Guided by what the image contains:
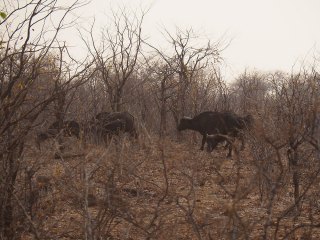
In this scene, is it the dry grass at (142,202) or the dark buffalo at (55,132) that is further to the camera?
the dark buffalo at (55,132)

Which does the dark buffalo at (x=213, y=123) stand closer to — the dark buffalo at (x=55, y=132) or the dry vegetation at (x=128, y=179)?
the dry vegetation at (x=128, y=179)

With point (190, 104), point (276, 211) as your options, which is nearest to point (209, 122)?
point (190, 104)

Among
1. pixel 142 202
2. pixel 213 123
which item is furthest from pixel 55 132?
pixel 213 123

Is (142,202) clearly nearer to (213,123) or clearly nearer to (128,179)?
(128,179)

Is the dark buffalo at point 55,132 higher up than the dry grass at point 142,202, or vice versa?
the dark buffalo at point 55,132

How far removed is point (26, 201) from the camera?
6137 millimetres

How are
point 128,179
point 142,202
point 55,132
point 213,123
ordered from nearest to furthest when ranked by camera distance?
point 128,179, point 142,202, point 55,132, point 213,123

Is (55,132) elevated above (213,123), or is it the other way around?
(213,123)

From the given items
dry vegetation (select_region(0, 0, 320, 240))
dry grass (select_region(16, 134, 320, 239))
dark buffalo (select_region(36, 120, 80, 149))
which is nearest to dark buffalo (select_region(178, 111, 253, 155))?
dry vegetation (select_region(0, 0, 320, 240))

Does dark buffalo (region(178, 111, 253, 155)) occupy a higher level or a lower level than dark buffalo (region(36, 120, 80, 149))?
higher

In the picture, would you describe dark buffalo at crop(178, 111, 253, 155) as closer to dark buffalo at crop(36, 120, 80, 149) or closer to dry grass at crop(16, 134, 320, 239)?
dry grass at crop(16, 134, 320, 239)

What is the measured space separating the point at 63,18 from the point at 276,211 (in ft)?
18.5

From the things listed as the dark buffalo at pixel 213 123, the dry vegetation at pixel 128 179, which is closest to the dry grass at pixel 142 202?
the dry vegetation at pixel 128 179

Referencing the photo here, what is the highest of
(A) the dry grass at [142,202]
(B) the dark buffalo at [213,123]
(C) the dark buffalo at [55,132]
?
(B) the dark buffalo at [213,123]
